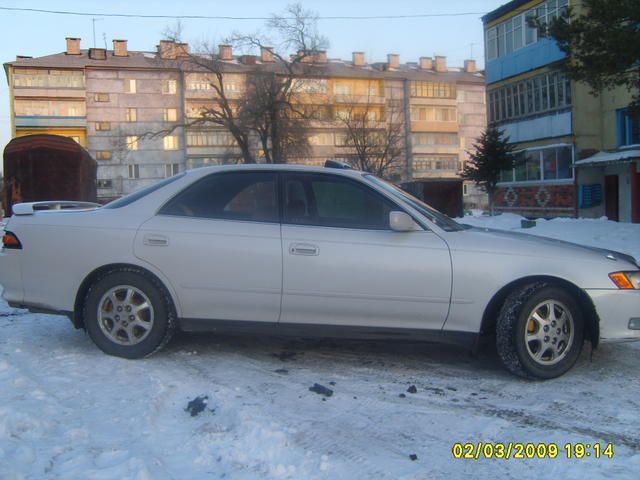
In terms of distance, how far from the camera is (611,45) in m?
13.8

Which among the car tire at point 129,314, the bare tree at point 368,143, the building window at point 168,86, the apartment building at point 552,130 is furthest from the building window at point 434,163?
the car tire at point 129,314

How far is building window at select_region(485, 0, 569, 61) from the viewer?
27953mm

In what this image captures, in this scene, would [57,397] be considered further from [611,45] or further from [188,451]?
[611,45]

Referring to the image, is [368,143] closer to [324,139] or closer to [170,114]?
[324,139]

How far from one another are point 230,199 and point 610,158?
Answer: 77.4ft

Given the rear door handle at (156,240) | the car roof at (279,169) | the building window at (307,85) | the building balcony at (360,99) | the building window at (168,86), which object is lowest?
the rear door handle at (156,240)

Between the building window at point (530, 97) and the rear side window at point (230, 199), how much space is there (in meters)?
24.5

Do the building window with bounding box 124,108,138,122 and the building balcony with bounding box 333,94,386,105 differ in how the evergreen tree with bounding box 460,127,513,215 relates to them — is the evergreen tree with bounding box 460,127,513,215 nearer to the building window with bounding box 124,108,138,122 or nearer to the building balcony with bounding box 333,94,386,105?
the building balcony with bounding box 333,94,386,105

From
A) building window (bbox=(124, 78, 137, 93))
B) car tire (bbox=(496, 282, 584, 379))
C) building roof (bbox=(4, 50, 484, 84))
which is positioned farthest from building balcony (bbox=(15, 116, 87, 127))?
car tire (bbox=(496, 282, 584, 379))

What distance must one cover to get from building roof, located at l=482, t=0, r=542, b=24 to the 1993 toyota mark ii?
2798 cm

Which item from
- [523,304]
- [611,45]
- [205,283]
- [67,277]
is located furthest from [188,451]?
[611,45]

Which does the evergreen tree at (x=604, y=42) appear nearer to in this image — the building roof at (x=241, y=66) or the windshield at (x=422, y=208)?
the windshield at (x=422, y=208)

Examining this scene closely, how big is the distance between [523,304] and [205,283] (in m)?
2.35

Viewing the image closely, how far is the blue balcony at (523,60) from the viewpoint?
28.1 meters
